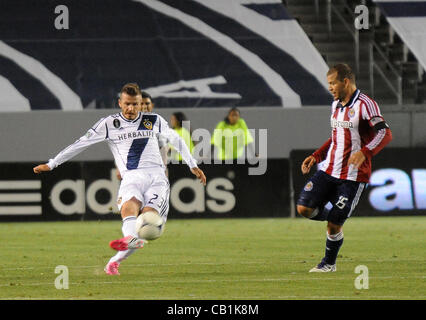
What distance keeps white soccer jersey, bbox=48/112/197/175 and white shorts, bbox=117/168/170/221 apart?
0.08 metres

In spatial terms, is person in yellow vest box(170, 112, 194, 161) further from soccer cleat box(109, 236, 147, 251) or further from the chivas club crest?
soccer cleat box(109, 236, 147, 251)

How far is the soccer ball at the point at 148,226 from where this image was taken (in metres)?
10.5

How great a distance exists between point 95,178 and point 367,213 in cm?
503

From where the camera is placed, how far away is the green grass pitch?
9.64m

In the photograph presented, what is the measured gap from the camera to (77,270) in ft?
38.5

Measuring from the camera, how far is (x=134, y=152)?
36.3 feet

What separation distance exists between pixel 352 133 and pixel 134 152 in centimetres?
217

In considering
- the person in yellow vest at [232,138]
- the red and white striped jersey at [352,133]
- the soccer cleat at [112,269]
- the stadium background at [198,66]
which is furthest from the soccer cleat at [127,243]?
the stadium background at [198,66]

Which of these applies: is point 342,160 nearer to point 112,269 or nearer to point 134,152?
point 134,152

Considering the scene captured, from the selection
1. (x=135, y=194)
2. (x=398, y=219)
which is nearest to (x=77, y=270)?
(x=135, y=194)

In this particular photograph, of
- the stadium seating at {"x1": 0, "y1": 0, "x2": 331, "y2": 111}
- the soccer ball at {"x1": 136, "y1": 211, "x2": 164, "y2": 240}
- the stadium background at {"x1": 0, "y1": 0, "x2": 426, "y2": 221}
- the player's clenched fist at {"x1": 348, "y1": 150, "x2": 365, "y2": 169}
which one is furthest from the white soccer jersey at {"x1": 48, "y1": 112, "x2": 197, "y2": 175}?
the stadium seating at {"x1": 0, "y1": 0, "x2": 331, "y2": 111}

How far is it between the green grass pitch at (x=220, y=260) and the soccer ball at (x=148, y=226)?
1.48 feet
